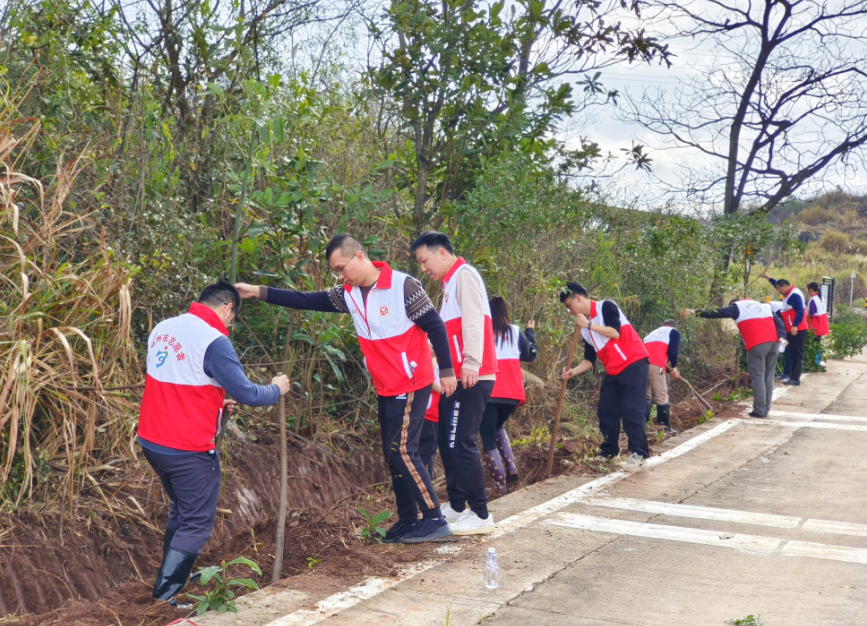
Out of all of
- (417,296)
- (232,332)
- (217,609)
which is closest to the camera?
(217,609)

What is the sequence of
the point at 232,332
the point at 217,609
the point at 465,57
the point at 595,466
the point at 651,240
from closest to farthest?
the point at 217,609, the point at 232,332, the point at 465,57, the point at 595,466, the point at 651,240

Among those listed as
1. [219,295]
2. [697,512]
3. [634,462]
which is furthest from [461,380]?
[634,462]

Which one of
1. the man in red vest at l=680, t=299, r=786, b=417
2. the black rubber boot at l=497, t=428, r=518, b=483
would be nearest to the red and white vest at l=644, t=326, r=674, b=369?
the man in red vest at l=680, t=299, r=786, b=417

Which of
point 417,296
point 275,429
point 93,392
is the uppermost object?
point 417,296

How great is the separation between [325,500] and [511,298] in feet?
11.8

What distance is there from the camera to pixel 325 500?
23.3 feet

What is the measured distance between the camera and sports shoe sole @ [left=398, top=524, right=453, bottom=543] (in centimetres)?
562

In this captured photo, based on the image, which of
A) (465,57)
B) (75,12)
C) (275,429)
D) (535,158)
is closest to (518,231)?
(535,158)

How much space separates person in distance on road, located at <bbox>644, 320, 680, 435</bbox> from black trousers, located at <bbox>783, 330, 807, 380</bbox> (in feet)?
17.6

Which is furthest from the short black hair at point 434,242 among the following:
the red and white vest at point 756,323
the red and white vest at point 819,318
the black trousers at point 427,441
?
the red and white vest at point 819,318

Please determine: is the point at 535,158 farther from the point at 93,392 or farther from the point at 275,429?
the point at 93,392

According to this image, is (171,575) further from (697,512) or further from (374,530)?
(697,512)

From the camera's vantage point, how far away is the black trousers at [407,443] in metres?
5.44

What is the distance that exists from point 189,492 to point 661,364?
735cm
